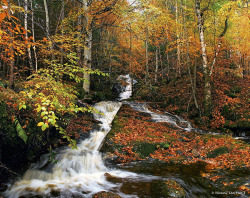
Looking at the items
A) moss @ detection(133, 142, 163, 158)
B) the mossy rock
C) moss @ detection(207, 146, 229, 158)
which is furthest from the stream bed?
moss @ detection(207, 146, 229, 158)

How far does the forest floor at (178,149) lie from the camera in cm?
626

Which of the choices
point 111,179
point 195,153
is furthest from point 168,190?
point 195,153

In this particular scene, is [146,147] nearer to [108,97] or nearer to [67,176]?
[67,176]

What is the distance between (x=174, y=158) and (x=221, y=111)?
6846mm

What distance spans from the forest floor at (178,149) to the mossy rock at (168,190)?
1.48 meters

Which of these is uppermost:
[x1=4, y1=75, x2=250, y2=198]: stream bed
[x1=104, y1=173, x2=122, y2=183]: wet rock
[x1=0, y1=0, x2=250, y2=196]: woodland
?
[x1=0, y1=0, x2=250, y2=196]: woodland

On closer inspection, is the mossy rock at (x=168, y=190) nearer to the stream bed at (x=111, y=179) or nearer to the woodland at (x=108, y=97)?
the stream bed at (x=111, y=179)

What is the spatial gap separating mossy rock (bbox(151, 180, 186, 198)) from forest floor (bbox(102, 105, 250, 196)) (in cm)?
148

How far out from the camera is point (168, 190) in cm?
451

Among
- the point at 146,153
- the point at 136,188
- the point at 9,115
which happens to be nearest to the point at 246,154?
the point at 146,153

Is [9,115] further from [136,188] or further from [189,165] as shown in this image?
[189,165]

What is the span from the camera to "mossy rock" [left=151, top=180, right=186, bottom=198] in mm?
4412

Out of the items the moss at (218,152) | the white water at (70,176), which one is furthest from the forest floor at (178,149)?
the white water at (70,176)

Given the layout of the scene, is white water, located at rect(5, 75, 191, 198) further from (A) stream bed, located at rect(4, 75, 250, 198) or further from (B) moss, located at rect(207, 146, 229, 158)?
(B) moss, located at rect(207, 146, 229, 158)
